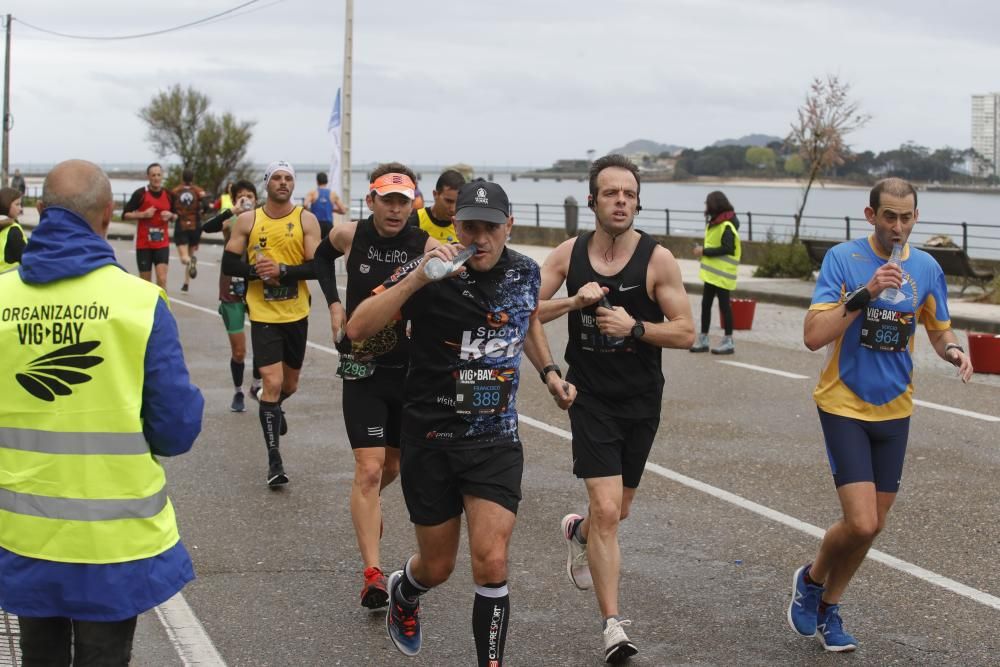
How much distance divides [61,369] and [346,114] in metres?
25.6

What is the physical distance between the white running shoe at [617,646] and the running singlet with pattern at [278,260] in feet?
13.5

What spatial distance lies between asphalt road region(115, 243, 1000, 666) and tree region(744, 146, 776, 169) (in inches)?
1282

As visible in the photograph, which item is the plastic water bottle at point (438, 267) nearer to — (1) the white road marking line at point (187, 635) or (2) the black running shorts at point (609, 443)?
(2) the black running shorts at point (609, 443)

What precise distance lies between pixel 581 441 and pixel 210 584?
6.77ft

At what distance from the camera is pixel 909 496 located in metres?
8.38

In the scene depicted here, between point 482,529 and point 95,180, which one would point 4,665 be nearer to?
point 482,529

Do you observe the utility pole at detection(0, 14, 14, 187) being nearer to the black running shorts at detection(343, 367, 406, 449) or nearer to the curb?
the curb

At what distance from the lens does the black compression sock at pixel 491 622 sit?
480cm

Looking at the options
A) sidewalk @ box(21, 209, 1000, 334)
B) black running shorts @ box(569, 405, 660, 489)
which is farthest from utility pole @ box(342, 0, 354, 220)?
black running shorts @ box(569, 405, 660, 489)

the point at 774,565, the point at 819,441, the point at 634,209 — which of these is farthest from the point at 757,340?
the point at 634,209

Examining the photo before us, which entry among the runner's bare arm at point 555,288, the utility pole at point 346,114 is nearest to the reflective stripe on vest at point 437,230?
the runner's bare arm at point 555,288

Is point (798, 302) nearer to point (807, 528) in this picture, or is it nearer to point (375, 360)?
point (807, 528)

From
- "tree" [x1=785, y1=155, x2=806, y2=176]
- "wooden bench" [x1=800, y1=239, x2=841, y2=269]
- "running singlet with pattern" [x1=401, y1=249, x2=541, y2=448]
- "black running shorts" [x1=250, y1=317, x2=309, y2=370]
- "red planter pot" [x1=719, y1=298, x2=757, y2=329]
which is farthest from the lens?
"tree" [x1=785, y1=155, x2=806, y2=176]

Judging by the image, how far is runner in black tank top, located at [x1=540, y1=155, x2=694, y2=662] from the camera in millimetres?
5676
